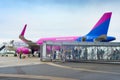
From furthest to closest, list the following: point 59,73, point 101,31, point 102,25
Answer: point 101,31 → point 102,25 → point 59,73

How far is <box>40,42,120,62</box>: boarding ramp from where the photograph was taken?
4247cm

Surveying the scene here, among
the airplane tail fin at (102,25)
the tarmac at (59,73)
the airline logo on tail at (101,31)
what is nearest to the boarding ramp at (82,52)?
the airline logo on tail at (101,31)

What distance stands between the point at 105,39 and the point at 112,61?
382 inches

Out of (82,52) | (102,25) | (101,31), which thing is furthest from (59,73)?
(101,31)

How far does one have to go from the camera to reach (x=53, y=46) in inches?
1783

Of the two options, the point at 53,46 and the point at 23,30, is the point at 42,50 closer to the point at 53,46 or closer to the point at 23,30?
the point at 53,46

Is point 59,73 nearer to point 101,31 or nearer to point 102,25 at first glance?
point 102,25

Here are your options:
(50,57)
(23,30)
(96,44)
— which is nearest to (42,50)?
(50,57)

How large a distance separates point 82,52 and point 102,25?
12.4m

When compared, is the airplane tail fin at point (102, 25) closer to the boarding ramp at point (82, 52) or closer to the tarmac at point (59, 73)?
the boarding ramp at point (82, 52)

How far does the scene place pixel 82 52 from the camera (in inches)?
1715

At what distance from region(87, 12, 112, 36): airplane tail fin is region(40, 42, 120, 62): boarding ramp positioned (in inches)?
430

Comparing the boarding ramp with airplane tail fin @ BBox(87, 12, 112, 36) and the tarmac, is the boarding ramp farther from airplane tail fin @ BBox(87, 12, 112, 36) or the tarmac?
the tarmac

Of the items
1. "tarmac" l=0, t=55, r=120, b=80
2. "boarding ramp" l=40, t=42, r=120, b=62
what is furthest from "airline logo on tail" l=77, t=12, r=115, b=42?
"tarmac" l=0, t=55, r=120, b=80
